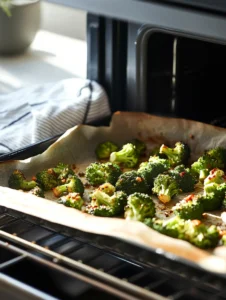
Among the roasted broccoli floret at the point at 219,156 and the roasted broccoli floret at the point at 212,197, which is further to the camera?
the roasted broccoli floret at the point at 219,156

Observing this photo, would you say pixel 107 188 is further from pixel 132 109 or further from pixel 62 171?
pixel 132 109

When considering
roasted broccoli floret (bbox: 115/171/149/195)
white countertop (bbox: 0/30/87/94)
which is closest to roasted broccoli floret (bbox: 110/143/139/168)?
roasted broccoli floret (bbox: 115/171/149/195)

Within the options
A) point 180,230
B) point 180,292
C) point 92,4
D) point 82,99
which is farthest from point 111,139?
point 180,292

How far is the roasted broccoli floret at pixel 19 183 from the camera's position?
6.30 ft

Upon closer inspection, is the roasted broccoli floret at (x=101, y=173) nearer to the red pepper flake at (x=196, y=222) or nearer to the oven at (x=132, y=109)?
the oven at (x=132, y=109)

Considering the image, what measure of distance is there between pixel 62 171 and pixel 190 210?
0.42 metres

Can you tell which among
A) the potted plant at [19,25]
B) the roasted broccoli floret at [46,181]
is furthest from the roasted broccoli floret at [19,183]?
the potted plant at [19,25]

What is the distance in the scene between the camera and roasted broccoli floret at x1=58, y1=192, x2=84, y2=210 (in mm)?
1804

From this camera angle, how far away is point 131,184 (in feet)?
6.24

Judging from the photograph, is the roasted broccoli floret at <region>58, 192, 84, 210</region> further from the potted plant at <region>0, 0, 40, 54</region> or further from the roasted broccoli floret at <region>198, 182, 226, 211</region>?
the potted plant at <region>0, 0, 40, 54</region>

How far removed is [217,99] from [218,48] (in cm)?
16

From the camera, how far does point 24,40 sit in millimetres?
3105

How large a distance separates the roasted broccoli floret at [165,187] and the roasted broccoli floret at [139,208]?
0.37 feet

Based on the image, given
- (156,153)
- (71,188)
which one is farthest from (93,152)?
(71,188)
